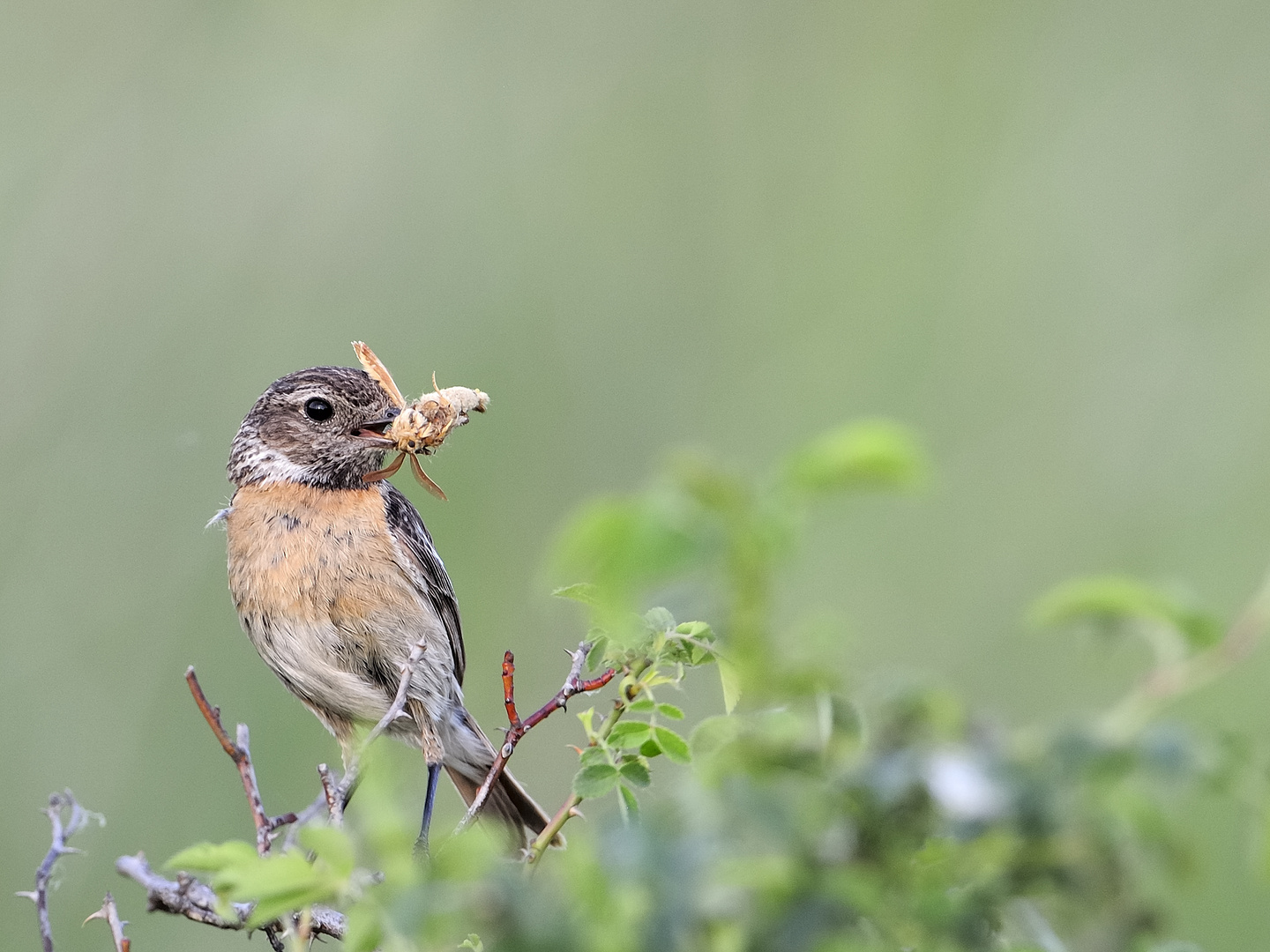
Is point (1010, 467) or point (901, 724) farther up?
point (1010, 467)

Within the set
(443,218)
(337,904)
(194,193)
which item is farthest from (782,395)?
(337,904)

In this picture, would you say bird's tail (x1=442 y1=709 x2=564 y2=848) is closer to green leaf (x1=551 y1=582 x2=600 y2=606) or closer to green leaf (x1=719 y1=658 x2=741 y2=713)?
green leaf (x1=551 y1=582 x2=600 y2=606)

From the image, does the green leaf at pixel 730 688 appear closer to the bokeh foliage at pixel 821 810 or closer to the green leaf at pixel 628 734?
the bokeh foliage at pixel 821 810

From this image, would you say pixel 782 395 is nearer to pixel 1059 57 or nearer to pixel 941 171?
pixel 941 171

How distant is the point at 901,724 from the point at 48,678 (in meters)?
5.27

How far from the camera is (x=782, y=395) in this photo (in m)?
6.45

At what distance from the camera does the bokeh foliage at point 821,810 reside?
753mm

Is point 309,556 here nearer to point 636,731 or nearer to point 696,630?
point 636,731

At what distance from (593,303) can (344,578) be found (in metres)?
2.51

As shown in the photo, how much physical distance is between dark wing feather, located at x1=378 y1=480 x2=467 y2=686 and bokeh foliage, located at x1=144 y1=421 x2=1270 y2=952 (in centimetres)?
362

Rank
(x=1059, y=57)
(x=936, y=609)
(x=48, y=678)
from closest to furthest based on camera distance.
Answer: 1. (x=48, y=678)
2. (x=936, y=609)
3. (x=1059, y=57)

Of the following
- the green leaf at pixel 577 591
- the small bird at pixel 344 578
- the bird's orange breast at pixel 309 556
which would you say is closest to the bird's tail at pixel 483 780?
the small bird at pixel 344 578

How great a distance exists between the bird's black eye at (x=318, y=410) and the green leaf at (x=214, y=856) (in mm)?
3504

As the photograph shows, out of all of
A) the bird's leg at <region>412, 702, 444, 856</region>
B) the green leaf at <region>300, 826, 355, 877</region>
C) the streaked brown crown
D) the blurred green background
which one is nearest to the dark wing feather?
the streaked brown crown
